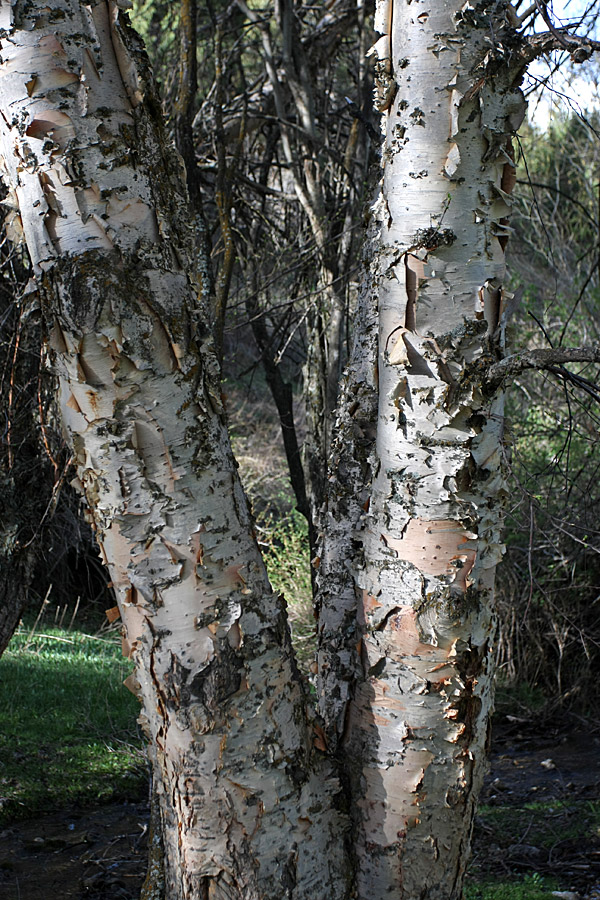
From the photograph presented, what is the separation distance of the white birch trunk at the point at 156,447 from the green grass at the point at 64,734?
2567 millimetres

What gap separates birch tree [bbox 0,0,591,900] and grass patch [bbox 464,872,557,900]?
54.0 inches

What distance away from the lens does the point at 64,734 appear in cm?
433

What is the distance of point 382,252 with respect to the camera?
1579 mm

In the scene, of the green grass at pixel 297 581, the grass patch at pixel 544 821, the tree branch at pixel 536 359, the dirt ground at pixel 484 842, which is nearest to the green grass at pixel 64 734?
the dirt ground at pixel 484 842

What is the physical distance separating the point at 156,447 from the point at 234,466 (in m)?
0.18

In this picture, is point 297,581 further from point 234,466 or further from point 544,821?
point 234,466

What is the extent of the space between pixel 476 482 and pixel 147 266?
2.49 ft

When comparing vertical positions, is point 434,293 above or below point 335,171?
below

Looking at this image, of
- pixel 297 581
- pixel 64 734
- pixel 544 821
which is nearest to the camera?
pixel 544 821

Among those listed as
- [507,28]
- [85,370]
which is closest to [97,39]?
[85,370]

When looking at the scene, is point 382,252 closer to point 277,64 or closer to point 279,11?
point 279,11

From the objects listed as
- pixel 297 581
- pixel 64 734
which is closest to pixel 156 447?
pixel 64 734

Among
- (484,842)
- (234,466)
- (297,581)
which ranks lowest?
(484,842)

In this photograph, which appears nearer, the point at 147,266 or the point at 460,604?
the point at 147,266
